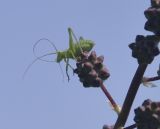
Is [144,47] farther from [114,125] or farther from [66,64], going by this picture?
[66,64]

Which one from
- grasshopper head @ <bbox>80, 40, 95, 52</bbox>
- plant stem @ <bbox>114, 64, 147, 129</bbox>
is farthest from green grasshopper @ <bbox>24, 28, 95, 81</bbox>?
plant stem @ <bbox>114, 64, 147, 129</bbox>

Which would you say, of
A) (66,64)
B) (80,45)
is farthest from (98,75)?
(66,64)

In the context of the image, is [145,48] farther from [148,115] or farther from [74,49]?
[74,49]

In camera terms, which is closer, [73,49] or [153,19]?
[153,19]

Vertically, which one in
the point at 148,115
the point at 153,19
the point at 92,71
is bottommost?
the point at 148,115

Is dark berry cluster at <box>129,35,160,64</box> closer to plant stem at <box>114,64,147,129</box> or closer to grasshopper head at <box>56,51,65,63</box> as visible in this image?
plant stem at <box>114,64,147,129</box>

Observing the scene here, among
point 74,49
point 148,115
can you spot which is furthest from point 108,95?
point 74,49
